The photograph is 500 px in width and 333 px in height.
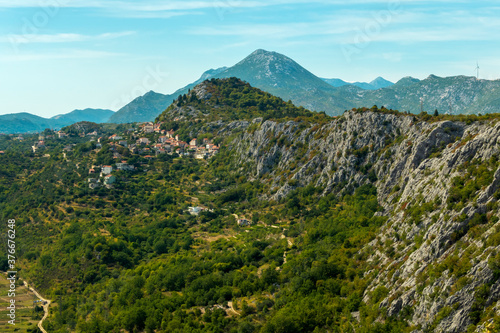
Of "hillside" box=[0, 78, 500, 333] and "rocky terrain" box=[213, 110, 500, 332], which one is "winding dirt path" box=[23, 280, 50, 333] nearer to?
"hillside" box=[0, 78, 500, 333]

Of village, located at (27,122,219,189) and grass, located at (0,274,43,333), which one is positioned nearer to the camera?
grass, located at (0,274,43,333)

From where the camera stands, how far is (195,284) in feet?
236

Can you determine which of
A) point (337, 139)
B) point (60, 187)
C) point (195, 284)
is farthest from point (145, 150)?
point (195, 284)

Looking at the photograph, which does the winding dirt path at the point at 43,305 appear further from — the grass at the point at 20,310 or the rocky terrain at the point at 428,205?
the rocky terrain at the point at 428,205

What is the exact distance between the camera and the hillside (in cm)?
5081

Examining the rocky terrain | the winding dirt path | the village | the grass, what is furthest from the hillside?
the grass

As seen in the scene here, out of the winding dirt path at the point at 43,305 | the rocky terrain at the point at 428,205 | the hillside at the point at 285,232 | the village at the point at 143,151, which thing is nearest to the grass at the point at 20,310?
the winding dirt path at the point at 43,305

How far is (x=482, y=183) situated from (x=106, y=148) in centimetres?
13984

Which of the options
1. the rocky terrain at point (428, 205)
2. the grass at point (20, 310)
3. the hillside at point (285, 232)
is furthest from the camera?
the grass at point (20, 310)

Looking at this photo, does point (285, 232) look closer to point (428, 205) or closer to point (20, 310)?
point (428, 205)

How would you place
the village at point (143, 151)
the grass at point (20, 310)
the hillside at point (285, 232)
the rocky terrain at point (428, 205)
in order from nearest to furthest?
1. the rocky terrain at point (428, 205)
2. the hillside at point (285, 232)
3. the grass at point (20, 310)
4. the village at point (143, 151)

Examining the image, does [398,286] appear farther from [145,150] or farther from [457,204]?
[145,150]

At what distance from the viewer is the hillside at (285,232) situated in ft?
167

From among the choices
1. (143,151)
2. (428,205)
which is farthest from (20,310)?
(143,151)
